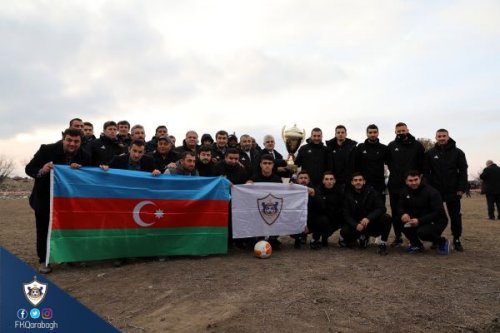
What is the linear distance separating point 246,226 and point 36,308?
16.5 feet

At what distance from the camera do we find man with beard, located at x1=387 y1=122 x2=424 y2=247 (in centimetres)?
782

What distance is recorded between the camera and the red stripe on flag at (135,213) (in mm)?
6102

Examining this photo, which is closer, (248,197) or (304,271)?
(304,271)

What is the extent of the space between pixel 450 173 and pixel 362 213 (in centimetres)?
185

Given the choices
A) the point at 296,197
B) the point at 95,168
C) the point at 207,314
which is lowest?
the point at 207,314

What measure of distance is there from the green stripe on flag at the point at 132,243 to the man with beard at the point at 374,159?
3295mm

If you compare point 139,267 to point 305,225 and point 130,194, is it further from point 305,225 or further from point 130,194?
point 305,225

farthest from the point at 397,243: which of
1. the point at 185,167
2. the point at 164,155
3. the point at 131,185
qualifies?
the point at 131,185

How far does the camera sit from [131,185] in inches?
259

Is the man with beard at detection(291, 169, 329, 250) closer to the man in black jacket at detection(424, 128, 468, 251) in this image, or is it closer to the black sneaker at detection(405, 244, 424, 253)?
the black sneaker at detection(405, 244, 424, 253)

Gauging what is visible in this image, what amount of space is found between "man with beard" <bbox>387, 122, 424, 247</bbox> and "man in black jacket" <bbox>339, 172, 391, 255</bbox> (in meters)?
0.41

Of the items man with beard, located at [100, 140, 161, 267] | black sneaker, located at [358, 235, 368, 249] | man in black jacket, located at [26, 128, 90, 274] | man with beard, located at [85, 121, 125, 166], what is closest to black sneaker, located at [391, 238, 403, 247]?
black sneaker, located at [358, 235, 368, 249]

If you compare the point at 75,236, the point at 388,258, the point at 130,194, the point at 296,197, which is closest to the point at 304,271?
the point at 388,258

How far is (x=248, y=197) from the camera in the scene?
763 cm
